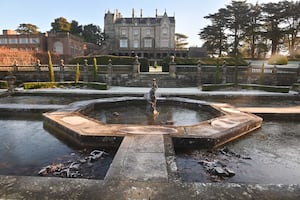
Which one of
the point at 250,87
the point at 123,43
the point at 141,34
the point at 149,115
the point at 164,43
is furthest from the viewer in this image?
the point at 123,43

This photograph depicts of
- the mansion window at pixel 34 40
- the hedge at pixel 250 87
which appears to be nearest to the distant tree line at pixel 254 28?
the hedge at pixel 250 87

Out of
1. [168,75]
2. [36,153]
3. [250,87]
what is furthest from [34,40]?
[36,153]

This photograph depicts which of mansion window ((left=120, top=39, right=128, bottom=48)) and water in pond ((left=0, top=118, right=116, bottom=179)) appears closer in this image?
water in pond ((left=0, top=118, right=116, bottom=179))

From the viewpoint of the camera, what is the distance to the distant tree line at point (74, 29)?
5991cm

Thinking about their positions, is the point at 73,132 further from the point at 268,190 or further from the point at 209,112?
the point at 209,112

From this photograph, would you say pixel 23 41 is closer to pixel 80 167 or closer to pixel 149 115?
pixel 149 115

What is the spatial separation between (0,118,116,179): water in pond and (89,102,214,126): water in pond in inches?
101

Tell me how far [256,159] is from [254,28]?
41.9 meters

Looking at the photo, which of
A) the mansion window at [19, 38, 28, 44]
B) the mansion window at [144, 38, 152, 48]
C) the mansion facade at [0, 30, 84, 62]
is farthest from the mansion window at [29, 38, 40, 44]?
the mansion window at [144, 38, 152, 48]

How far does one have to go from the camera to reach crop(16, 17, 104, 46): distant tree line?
59.9 metres

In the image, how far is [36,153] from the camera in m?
5.73

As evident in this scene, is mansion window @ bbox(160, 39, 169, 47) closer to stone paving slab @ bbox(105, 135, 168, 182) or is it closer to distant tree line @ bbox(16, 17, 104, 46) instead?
distant tree line @ bbox(16, 17, 104, 46)

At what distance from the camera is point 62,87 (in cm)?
2070

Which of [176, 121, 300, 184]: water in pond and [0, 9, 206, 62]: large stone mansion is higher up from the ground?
[0, 9, 206, 62]: large stone mansion
